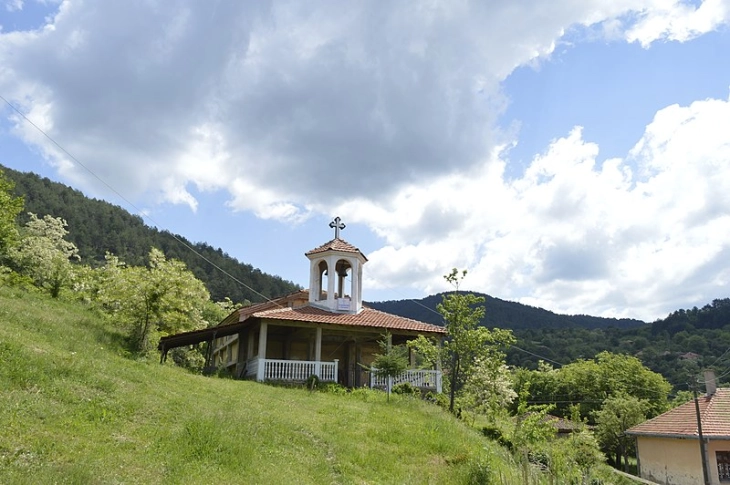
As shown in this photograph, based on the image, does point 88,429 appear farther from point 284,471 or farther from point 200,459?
point 284,471

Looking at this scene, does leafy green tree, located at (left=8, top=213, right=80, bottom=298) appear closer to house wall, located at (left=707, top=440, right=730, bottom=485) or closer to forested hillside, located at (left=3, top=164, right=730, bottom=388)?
house wall, located at (left=707, top=440, right=730, bottom=485)

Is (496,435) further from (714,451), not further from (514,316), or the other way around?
(514,316)

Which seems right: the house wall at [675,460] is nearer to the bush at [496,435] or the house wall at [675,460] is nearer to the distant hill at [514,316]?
the bush at [496,435]

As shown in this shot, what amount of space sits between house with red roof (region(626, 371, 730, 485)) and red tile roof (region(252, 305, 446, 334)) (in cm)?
1491

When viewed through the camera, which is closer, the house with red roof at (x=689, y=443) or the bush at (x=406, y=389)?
the bush at (x=406, y=389)

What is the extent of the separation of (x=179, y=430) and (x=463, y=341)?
11.9 m

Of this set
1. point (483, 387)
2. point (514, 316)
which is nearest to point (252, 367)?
point (483, 387)

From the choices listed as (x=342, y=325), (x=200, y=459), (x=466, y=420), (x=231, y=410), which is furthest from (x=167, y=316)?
(x=200, y=459)

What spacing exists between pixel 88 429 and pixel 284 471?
363 centimetres

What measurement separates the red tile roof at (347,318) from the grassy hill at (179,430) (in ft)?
17.5

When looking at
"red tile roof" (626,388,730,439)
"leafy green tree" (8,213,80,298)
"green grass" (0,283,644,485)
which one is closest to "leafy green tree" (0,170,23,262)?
"leafy green tree" (8,213,80,298)

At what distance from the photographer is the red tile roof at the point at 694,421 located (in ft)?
98.6

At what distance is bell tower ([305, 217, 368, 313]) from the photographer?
89.1ft

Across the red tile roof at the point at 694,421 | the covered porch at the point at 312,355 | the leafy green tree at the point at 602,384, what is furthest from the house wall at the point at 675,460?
the covered porch at the point at 312,355
